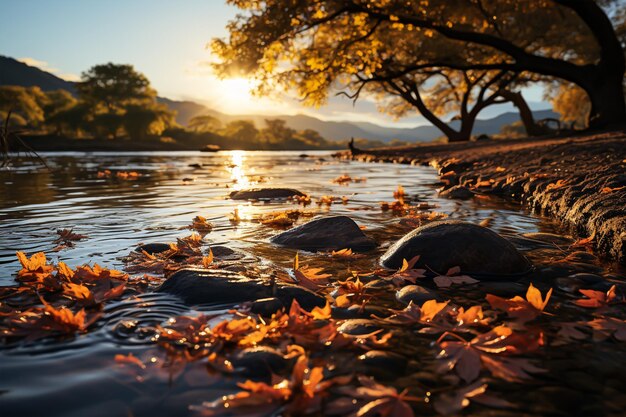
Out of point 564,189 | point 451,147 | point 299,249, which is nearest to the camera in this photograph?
point 299,249

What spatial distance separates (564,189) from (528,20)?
919 inches

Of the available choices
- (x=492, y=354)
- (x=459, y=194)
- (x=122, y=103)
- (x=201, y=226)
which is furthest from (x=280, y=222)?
(x=122, y=103)

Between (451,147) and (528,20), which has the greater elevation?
(528,20)

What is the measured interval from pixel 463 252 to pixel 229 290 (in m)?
1.68

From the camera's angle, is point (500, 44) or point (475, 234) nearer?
point (475, 234)

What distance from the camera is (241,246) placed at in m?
3.97

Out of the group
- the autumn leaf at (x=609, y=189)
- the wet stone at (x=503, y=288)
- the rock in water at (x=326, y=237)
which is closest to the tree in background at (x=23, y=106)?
the rock in water at (x=326, y=237)

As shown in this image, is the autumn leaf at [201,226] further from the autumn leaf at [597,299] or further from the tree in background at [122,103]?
the tree in background at [122,103]

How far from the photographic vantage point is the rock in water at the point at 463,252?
10.1 ft

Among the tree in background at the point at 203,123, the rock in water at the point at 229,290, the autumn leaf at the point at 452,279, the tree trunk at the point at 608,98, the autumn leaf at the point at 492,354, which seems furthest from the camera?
the tree in background at the point at 203,123

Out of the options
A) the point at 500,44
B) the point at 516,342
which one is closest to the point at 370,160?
the point at 500,44

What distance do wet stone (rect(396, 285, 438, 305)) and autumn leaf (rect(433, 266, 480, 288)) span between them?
0.75ft

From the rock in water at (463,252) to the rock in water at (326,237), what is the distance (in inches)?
25.3

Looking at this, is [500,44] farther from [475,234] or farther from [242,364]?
[242,364]
